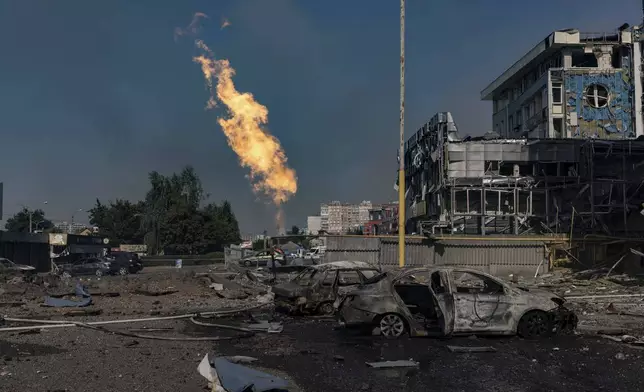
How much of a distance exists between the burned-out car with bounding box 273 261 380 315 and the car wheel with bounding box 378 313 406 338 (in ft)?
12.4

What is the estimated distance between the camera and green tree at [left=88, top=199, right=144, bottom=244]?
10150 cm

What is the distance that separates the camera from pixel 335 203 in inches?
7013

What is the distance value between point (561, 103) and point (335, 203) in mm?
125328

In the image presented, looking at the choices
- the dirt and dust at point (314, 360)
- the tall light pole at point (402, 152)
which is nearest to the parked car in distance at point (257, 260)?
the tall light pole at point (402, 152)

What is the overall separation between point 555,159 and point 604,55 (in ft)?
66.4

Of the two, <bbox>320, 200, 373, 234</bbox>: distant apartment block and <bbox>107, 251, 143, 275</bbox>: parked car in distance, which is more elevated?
<bbox>320, 200, 373, 234</bbox>: distant apartment block

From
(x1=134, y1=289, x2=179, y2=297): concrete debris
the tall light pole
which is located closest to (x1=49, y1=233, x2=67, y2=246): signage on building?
(x1=134, y1=289, x2=179, y2=297): concrete debris

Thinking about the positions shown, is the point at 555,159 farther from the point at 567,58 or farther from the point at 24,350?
the point at 24,350

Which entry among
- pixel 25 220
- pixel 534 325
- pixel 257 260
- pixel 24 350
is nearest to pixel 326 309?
pixel 534 325

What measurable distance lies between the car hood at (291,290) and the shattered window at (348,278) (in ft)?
3.16

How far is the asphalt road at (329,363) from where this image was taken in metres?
7.60

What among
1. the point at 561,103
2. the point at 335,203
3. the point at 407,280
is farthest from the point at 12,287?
the point at 335,203

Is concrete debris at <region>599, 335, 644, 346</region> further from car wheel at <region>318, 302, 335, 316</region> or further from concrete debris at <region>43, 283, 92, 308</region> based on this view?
concrete debris at <region>43, 283, 92, 308</region>

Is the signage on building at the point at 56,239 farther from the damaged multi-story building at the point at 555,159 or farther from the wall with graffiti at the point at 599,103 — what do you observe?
the wall with graffiti at the point at 599,103
